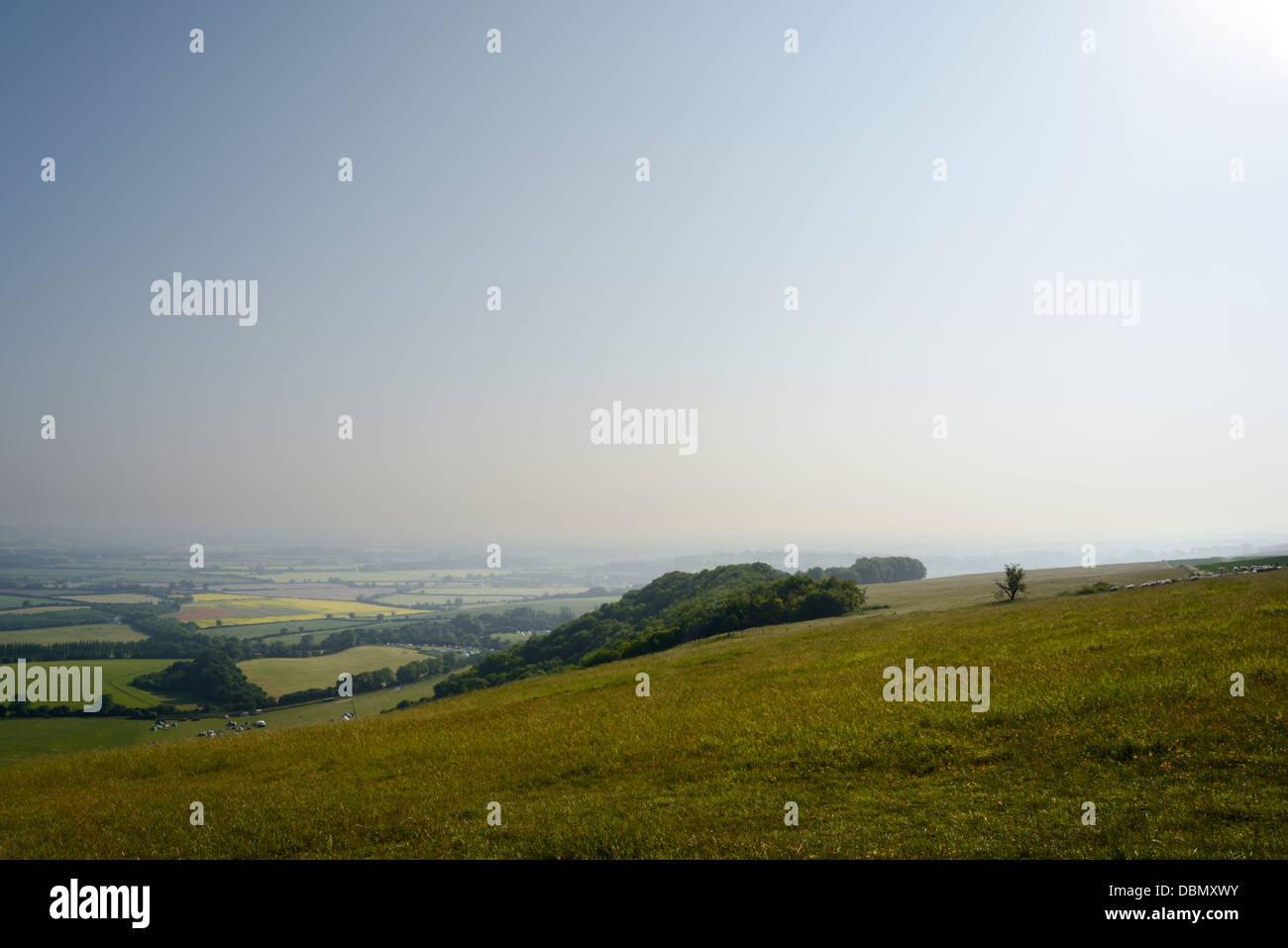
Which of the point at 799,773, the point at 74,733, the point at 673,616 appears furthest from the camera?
the point at 673,616

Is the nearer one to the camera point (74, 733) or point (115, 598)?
point (74, 733)

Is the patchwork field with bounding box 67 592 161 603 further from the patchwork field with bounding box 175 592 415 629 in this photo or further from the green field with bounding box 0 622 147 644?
the green field with bounding box 0 622 147 644

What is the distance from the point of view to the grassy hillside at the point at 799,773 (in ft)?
35.0

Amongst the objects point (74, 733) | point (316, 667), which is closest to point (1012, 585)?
point (74, 733)

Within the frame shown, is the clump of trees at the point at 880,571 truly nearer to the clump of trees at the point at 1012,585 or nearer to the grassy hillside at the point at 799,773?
the clump of trees at the point at 1012,585

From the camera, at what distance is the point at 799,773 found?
593 inches

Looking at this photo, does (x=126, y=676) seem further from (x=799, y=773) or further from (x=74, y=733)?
(x=799, y=773)

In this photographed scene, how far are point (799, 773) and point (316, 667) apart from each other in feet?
368

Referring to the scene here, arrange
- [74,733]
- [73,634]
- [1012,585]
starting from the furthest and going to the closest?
[73,634]
[74,733]
[1012,585]

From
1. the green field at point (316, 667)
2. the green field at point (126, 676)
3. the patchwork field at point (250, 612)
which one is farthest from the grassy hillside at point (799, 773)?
the patchwork field at point (250, 612)

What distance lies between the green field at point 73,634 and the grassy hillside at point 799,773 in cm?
12538
